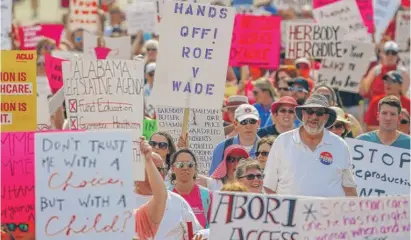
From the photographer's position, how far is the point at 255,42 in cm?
1750

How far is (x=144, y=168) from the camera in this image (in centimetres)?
969

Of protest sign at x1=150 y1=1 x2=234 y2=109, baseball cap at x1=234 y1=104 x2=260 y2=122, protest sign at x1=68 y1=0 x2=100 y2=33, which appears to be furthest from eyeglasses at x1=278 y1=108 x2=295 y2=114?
protest sign at x1=68 y1=0 x2=100 y2=33

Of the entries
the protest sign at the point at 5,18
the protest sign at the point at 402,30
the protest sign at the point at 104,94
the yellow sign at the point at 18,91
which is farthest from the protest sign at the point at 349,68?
the protest sign at the point at 104,94

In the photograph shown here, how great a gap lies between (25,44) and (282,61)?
390 cm

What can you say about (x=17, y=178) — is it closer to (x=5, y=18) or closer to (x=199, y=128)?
(x=199, y=128)

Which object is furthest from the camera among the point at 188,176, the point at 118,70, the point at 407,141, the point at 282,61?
the point at 282,61

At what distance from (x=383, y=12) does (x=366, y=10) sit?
537mm

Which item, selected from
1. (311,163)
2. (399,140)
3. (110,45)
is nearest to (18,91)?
(311,163)

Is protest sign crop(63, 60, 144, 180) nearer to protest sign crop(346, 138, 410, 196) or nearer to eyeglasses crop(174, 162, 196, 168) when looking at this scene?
eyeglasses crop(174, 162, 196, 168)

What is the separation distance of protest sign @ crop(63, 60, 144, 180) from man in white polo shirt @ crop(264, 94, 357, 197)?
1.03 m

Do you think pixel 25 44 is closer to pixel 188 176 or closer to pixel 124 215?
pixel 188 176

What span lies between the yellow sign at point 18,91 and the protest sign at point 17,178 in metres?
2.42

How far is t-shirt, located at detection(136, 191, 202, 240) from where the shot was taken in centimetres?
957

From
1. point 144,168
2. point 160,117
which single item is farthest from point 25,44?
point 144,168
